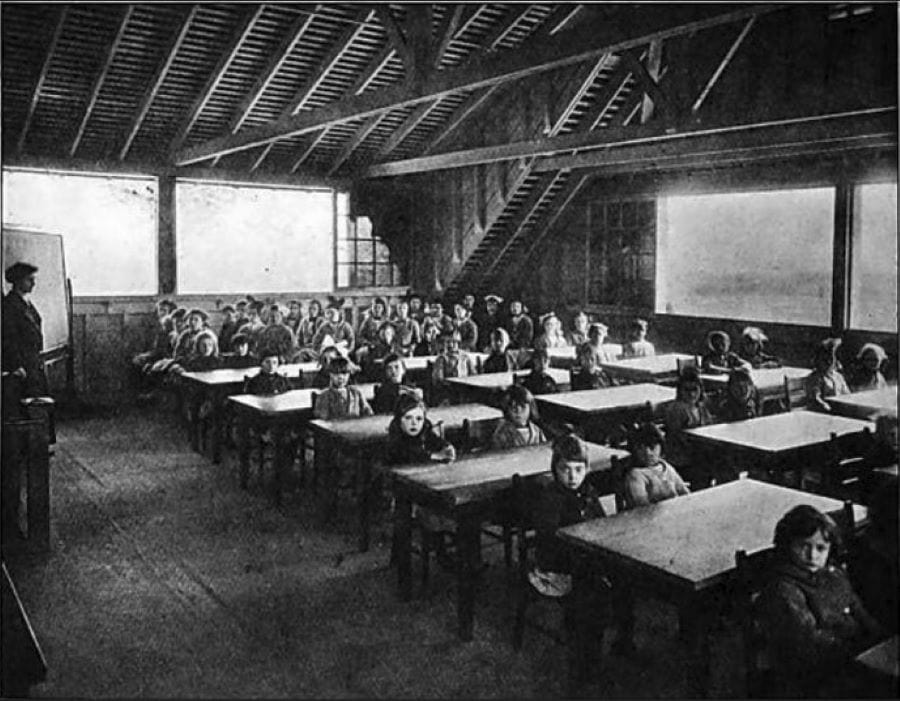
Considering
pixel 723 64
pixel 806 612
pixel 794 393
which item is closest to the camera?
pixel 806 612

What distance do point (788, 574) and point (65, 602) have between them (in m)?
3.78

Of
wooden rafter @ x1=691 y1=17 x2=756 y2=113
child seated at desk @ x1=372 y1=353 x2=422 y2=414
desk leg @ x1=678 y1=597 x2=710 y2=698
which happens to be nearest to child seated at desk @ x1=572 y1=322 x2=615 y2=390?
child seated at desk @ x1=372 y1=353 x2=422 y2=414

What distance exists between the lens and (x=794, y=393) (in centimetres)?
697

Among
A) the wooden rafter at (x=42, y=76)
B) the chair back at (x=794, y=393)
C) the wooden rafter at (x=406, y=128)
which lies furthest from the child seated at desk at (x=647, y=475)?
the wooden rafter at (x=406, y=128)

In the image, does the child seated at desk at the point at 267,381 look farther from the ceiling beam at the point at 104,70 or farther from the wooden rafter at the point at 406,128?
the wooden rafter at the point at 406,128

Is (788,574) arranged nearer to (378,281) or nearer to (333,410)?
(333,410)

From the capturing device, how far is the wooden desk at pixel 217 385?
7809 mm

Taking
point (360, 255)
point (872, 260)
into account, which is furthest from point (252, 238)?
point (872, 260)

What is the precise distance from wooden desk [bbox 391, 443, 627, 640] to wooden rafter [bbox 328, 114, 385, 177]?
8.58 m

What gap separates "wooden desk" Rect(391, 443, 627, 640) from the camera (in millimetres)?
4219

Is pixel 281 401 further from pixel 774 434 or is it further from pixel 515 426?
pixel 774 434

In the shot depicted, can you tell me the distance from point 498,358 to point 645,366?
4.97 ft

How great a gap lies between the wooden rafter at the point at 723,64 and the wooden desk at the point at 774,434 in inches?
180

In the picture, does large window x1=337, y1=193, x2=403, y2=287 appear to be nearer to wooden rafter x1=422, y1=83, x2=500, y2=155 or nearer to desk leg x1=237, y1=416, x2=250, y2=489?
wooden rafter x1=422, y1=83, x2=500, y2=155
